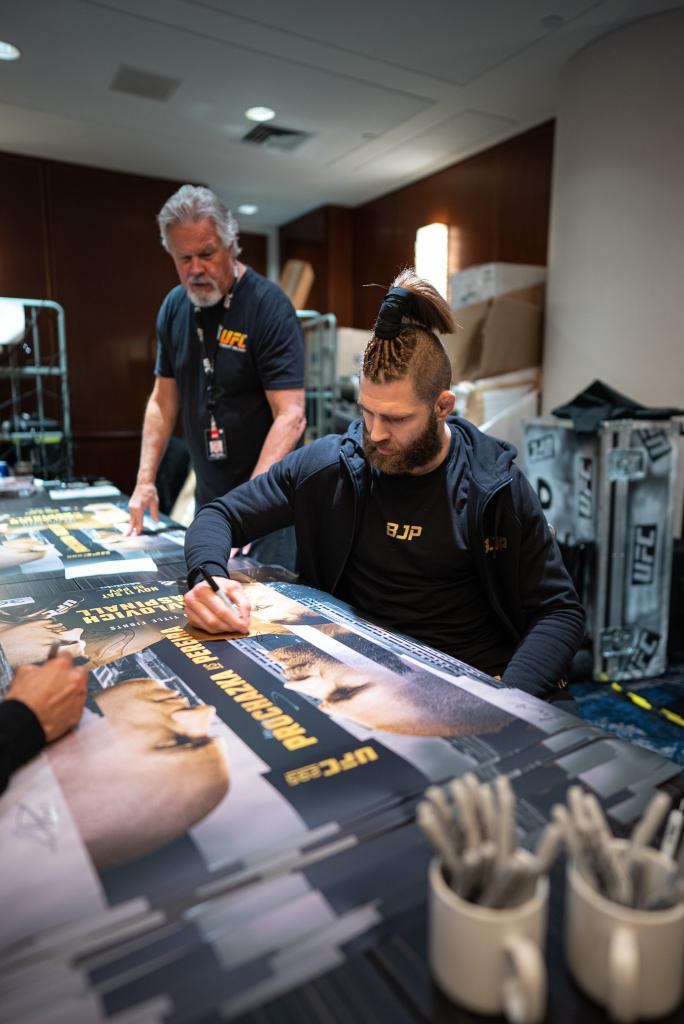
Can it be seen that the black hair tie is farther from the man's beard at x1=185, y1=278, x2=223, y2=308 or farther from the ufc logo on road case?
the man's beard at x1=185, y1=278, x2=223, y2=308

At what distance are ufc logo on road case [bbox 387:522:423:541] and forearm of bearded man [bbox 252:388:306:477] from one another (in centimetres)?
56

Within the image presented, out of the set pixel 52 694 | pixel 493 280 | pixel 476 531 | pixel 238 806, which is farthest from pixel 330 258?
pixel 238 806

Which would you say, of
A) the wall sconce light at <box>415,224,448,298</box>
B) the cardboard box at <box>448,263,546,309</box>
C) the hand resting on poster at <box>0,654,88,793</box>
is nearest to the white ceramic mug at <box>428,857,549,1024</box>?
the hand resting on poster at <box>0,654,88,793</box>

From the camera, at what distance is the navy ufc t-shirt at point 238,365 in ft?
6.04

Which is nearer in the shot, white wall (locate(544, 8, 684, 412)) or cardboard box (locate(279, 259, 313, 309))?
white wall (locate(544, 8, 684, 412))

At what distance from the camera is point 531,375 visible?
3422mm

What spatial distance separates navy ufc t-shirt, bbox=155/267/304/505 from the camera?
1840 mm

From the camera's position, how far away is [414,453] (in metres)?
1.22

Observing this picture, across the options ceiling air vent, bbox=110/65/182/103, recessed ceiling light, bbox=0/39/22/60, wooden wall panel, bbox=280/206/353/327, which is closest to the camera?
recessed ceiling light, bbox=0/39/22/60

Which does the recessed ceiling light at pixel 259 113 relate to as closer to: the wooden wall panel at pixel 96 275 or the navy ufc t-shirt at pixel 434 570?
the wooden wall panel at pixel 96 275

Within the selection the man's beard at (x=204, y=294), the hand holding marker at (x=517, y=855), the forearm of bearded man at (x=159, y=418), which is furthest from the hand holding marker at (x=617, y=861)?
the forearm of bearded man at (x=159, y=418)

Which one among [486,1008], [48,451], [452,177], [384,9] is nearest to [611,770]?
[486,1008]

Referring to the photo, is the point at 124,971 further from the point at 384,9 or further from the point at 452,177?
the point at 452,177

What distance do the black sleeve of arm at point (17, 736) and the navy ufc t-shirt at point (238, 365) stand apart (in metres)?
1.28
